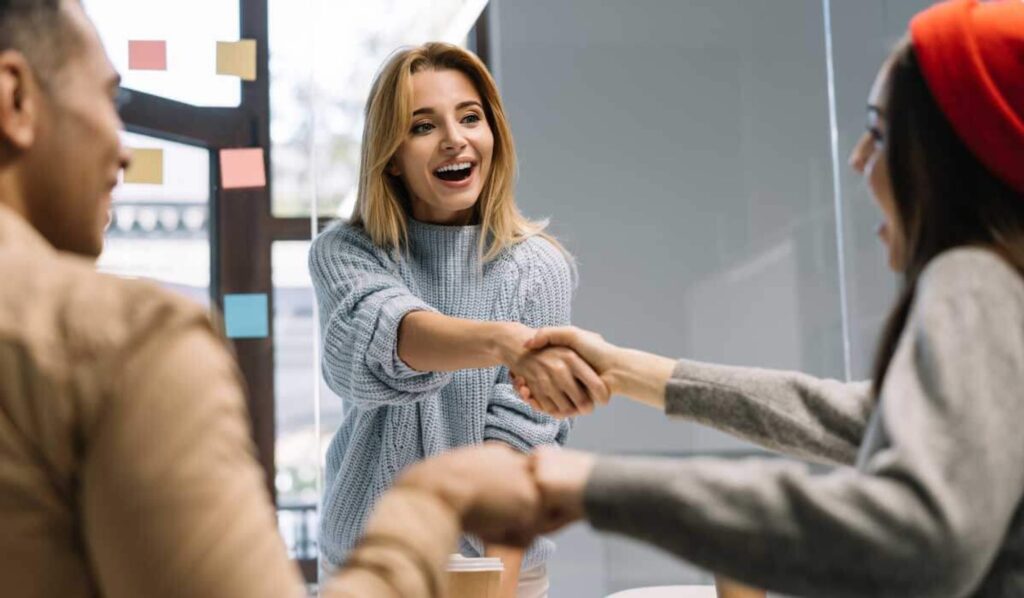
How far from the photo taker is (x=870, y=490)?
78cm

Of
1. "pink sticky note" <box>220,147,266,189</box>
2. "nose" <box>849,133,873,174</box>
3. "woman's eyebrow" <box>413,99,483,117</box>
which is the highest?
"nose" <box>849,133,873,174</box>

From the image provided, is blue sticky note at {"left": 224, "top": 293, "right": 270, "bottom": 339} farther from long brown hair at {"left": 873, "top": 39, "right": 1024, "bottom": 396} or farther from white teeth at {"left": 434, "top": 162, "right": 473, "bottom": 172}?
long brown hair at {"left": 873, "top": 39, "right": 1024, "bottom": 396}

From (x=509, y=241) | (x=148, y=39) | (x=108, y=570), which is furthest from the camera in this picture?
(x=148, y=39)

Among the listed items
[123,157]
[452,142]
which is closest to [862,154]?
[123,157]

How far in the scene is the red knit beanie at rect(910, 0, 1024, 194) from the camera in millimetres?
926

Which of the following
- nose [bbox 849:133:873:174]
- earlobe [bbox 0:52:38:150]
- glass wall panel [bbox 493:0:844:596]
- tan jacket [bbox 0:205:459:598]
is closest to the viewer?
tan jacket [bbox 0:205:459:598]

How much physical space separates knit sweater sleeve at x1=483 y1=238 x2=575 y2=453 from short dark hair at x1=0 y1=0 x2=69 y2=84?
1270 millimetres

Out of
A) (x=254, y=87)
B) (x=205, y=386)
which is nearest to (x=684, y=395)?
(x=205, y=386)

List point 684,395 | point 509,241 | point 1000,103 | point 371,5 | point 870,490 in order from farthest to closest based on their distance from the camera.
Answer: point 371,5
point 509,241
point 684,395
point 1000,103
point 870,490

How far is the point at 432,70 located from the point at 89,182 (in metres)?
1.39

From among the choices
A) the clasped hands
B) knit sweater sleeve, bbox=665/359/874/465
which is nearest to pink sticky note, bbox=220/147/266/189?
the clasped hands

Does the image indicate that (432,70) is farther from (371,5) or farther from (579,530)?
(579,530)

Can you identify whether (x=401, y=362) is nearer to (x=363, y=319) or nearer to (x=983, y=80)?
(x=363, y=319)

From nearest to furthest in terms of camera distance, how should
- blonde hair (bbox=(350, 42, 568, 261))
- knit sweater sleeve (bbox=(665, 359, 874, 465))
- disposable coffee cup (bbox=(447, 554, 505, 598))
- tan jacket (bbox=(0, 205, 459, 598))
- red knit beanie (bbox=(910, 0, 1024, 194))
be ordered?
1. tan jacket (bbox=(0, 205, 459, 598))
2. red knit beanie (bbox=(910, 0, 1024, 194))
3. knit sweater sleeve (bbox=(665, 359, 874, 465))
4. disposable coffee cup (bbox=(447, 554, 505, 598))
5. blonde hair (bbox=(350, 42, 568, 261))
